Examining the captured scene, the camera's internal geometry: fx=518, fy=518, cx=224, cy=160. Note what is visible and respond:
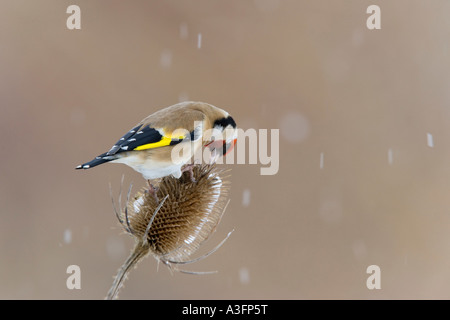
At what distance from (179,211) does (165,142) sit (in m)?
0.34

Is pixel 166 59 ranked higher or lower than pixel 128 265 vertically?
higher

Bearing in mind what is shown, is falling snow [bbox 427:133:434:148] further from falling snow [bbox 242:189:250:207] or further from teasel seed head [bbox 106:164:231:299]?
teasel seed head [bbox 106:164:231:299]

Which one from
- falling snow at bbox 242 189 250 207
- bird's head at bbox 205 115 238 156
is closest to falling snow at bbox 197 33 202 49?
falling snow at bbox 242 189 250 207

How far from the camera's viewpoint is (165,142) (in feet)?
8.27

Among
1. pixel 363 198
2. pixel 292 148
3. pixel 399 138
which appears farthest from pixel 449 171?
pixel 292 148

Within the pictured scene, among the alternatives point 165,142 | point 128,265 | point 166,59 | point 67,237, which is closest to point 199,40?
point 166,59

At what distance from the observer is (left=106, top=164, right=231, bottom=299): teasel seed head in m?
2.41

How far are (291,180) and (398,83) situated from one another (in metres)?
1.71

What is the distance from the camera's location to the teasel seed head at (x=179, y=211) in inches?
95.0

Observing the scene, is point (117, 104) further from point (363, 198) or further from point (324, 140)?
point (363, 198)

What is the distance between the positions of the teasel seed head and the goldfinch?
79mm

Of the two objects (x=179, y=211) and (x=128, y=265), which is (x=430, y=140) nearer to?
(x=179, y=211)

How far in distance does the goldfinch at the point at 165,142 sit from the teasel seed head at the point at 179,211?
0.08 metres

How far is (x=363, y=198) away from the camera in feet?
18.9
